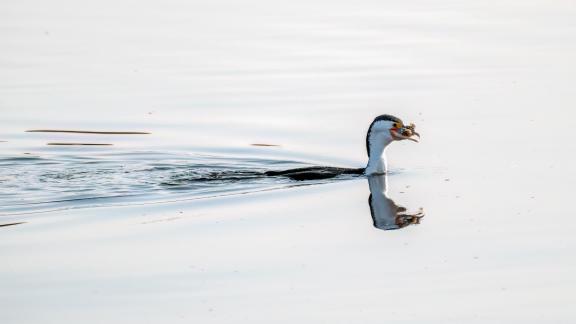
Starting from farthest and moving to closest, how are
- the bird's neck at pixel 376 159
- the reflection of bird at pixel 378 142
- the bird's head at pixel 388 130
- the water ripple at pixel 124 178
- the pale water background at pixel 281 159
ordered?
the bird's head at pixel 388 130, the bird's neck at pixel 376 159, the reflection of bird at pixel 378 142, the water ripple at pixel 124 178, the pale water background at pixel 281 159

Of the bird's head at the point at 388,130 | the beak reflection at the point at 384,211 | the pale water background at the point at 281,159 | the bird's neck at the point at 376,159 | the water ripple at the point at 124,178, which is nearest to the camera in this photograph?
the pale water background at the point at 281,159

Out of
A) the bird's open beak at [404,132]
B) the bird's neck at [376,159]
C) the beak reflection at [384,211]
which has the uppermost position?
the bird's open beak at [404,132]

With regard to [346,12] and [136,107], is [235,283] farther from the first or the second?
[346,12]

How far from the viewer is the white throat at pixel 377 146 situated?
16406 millimetres

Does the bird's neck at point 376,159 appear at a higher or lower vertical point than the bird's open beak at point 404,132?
lower

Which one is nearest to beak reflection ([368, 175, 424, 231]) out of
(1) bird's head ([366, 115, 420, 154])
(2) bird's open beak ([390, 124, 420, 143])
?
(1) bird's head ([366, 115, 420, 154])

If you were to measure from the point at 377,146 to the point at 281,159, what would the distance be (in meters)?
1.42

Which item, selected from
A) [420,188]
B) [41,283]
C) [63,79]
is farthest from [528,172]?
[63,79]

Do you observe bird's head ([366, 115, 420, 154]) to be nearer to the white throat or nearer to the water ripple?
the white throat

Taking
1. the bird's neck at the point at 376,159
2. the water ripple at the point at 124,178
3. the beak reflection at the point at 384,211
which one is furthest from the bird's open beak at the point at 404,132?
the water ripple at the point at 124,178

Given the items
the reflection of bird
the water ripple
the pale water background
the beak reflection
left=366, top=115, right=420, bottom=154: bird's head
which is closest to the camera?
the pale water background

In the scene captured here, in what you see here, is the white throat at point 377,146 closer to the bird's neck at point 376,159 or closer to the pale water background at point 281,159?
the bird's neck at point 376,159

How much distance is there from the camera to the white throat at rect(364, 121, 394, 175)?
53.8 feet

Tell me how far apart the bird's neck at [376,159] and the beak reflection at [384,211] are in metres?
0.12
